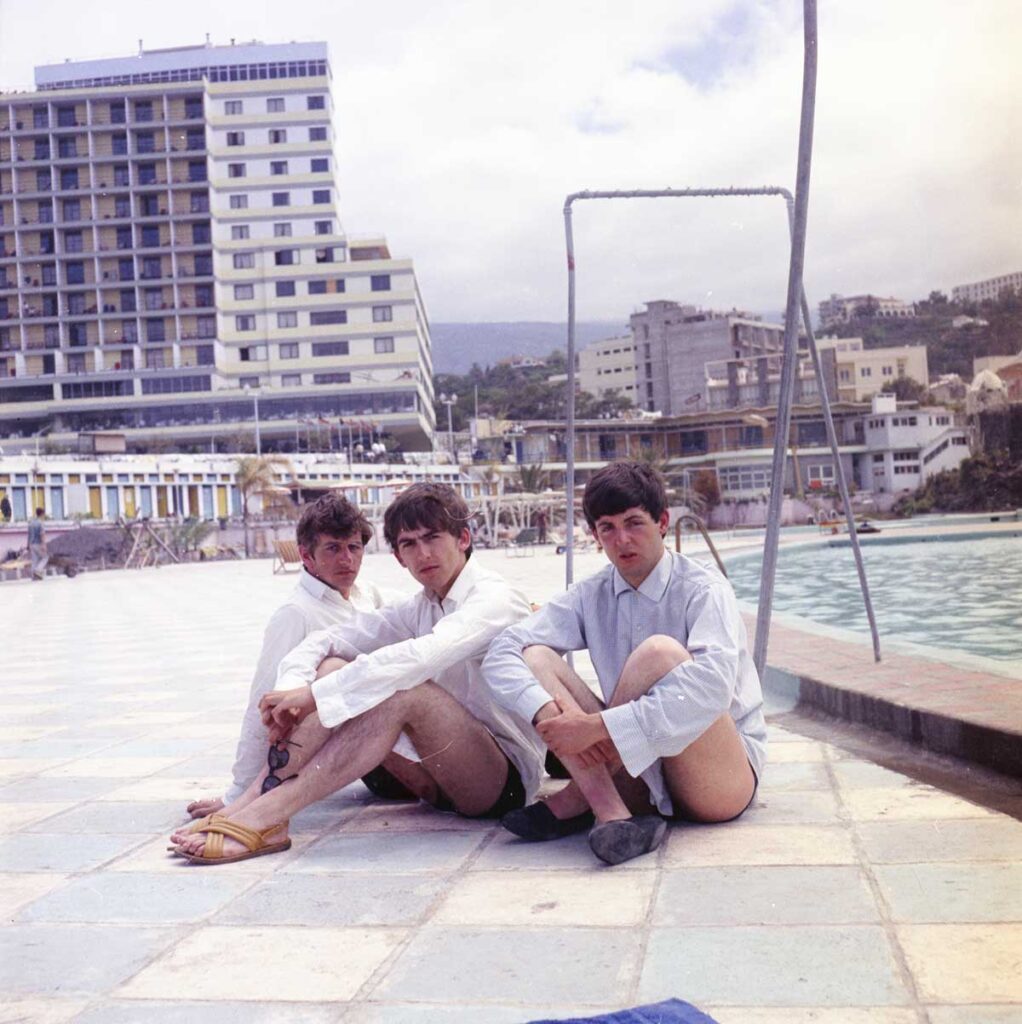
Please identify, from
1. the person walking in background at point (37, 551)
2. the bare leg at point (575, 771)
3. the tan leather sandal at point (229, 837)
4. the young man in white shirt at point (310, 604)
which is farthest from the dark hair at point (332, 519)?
the person walking in background at point (37, 551)

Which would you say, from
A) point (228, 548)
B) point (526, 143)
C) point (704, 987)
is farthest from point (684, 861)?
point (228, 548)

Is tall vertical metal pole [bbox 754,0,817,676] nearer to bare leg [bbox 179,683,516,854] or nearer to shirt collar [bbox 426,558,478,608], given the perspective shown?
shirt collar [bbox 426,558,478,608]

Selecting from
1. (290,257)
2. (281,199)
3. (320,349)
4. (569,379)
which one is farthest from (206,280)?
(569,379)

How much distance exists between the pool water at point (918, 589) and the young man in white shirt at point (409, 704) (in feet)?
9.69

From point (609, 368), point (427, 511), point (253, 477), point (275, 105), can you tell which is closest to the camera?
point (427, 511)

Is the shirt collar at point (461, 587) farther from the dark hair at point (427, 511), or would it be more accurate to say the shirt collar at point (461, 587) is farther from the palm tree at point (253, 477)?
the palm tree at point (253, 477)

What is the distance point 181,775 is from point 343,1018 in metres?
2.30

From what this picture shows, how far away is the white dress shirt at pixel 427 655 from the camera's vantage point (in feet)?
9.02

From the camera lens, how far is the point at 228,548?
30.6 meters

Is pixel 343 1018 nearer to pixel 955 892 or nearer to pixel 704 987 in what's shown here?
pixel 704 987

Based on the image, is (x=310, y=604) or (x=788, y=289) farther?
(x=788, y=289)

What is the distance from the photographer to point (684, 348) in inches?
2233

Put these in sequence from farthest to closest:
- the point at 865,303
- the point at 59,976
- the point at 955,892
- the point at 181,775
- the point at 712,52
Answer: the point at 865,303 < the point at 181,775 < the point at 712,52 < the point at 955,892 < the point at 59,976

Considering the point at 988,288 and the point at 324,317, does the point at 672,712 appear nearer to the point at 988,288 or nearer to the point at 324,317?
the point at 988,288
